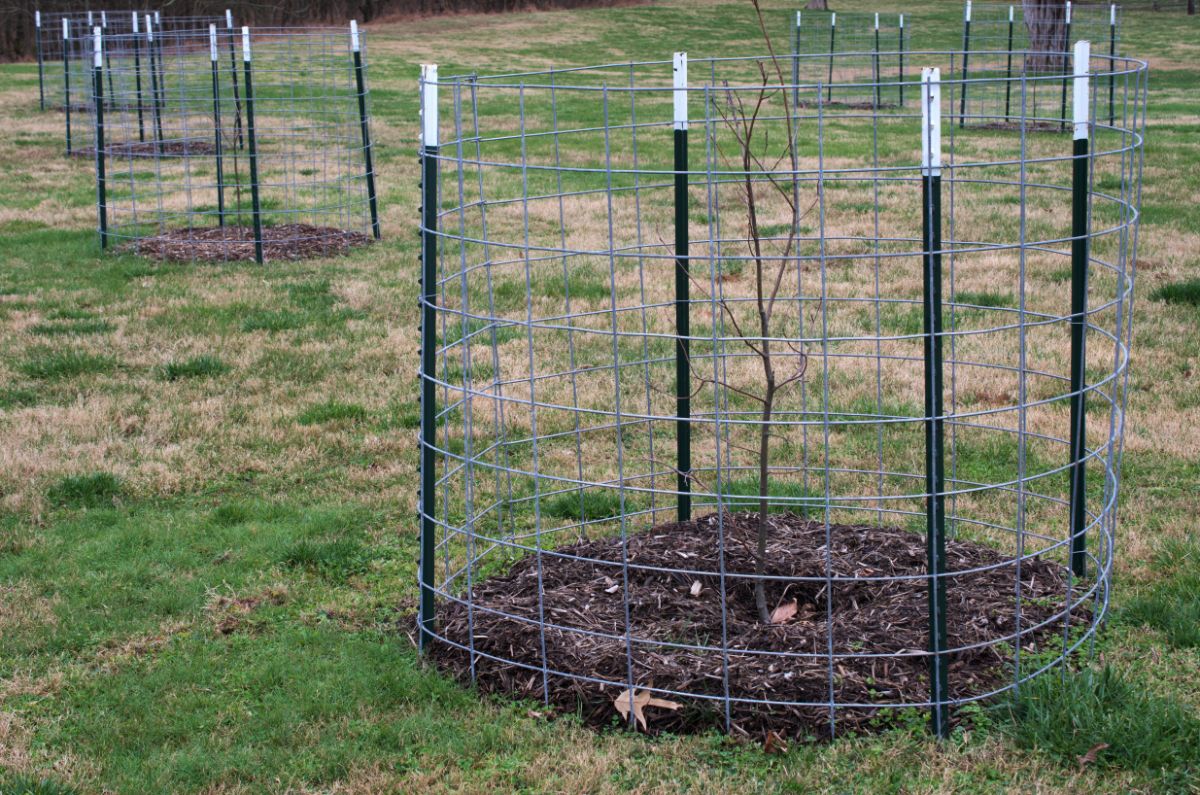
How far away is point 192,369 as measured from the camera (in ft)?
23.9

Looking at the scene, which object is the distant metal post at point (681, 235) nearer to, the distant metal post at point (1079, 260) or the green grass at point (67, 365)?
the distant metal post at point (1079, 260)

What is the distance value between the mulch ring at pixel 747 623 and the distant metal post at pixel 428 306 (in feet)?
1.00

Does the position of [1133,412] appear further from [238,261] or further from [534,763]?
[238,261]

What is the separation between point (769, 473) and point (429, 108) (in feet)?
8.29

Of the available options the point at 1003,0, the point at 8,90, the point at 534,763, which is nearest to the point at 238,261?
the point at 534,763

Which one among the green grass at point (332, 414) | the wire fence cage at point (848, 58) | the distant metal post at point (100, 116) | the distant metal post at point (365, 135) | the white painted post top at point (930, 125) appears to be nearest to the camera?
the white painted post top at point (930, 125)

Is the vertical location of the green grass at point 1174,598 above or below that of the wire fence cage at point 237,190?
below

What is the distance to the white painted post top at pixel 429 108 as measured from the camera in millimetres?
3785

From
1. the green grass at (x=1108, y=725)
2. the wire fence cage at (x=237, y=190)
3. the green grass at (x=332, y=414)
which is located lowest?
the green grass at (x=1108, y=725)

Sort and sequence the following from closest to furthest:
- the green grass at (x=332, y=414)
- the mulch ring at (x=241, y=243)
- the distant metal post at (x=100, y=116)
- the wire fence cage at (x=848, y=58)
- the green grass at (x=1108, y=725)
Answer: the green grass at (x=1108, y=725), the green grass at (x=332, y=414), the distant metal post at (x=100, y=116), the mulch ring at (x=241, y=243), the wire fence cage at (x=848, y=58)

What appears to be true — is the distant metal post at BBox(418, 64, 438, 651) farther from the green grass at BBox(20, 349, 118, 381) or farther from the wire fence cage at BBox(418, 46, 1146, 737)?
the green grass at BBox(20, 349, 118, 381)

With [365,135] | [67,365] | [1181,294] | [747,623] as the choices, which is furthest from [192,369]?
[1181,294]

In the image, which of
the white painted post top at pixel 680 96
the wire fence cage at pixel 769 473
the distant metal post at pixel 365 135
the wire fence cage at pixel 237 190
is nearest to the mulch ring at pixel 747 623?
the wire fence cage at pixel 769 473

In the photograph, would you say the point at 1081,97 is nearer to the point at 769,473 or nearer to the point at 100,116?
the point at 769,473
